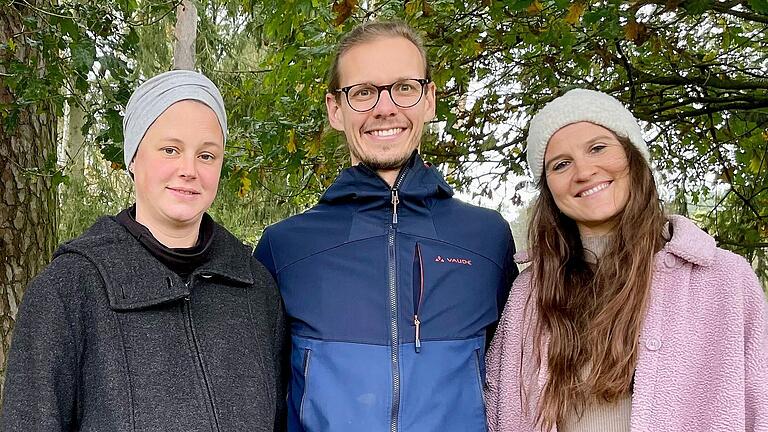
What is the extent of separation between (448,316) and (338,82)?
0.97 metres

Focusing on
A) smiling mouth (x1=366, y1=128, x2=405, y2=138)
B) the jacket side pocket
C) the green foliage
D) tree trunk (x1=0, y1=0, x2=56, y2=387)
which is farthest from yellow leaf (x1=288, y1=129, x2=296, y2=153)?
the jacket side pocket

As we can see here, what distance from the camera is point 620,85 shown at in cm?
438

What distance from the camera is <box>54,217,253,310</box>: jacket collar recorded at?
6.04 feet

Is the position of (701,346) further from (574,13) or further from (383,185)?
(574,13)

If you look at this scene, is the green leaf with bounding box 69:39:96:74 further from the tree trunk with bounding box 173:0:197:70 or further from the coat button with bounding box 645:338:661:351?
the coat button with bounding box 645:338:661:351

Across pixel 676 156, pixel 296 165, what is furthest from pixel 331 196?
pixel 676 156

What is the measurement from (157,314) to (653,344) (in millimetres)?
1436

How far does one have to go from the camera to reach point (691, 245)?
6.96ft

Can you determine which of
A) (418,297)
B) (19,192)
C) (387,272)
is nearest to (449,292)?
(418,297)

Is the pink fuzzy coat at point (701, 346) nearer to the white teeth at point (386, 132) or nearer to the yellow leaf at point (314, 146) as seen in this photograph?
the white teeth at point (386, 132)

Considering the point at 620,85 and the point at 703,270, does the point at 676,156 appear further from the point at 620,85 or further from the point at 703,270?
the point at 703,270

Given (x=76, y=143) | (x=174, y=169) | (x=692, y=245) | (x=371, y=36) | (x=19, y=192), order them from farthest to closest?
(x=76, y=143) → (x=19, y=192) → (x=371, y=36) → (x=692, y=245) → (x=174, y=169)

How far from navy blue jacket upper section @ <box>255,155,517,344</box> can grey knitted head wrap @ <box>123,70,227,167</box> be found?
61 cm

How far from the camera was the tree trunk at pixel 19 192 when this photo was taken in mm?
3494
